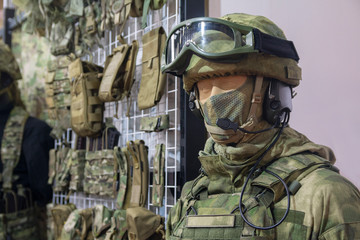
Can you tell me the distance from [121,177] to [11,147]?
1.50 meters

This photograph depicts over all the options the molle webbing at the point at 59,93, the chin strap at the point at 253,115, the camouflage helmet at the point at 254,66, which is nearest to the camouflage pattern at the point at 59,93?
the molle webbing at the point at 59,93

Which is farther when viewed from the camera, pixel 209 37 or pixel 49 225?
pixel 49 225

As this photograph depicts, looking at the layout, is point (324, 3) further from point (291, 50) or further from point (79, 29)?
point (79, 29)

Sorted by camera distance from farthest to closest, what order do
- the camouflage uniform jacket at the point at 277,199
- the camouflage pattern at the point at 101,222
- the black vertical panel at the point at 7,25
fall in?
the black vertical panel at the point at 7,25, the camouflage pattern at the point at 101,222, the camouflage uniform jacket at the point at 277,199

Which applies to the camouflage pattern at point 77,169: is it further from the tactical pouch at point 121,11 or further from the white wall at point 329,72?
the white wall at point 329,72

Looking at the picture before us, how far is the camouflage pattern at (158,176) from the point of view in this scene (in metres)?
2.48

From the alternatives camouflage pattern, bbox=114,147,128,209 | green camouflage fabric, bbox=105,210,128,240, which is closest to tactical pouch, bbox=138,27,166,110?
camouflage pattern, bbox=114,147,128,209

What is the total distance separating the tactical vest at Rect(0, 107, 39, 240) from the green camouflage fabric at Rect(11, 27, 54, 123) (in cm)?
57

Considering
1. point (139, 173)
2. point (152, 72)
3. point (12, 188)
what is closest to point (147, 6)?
point (152, 72)

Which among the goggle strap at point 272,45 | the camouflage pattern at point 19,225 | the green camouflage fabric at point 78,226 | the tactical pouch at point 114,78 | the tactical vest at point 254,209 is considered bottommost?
the camouflage pattern at point 19,225

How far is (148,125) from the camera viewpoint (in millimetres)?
2594

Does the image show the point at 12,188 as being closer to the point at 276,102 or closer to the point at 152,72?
the point at 152,72

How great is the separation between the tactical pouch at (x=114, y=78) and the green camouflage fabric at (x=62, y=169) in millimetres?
761

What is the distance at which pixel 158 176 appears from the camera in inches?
98.6
